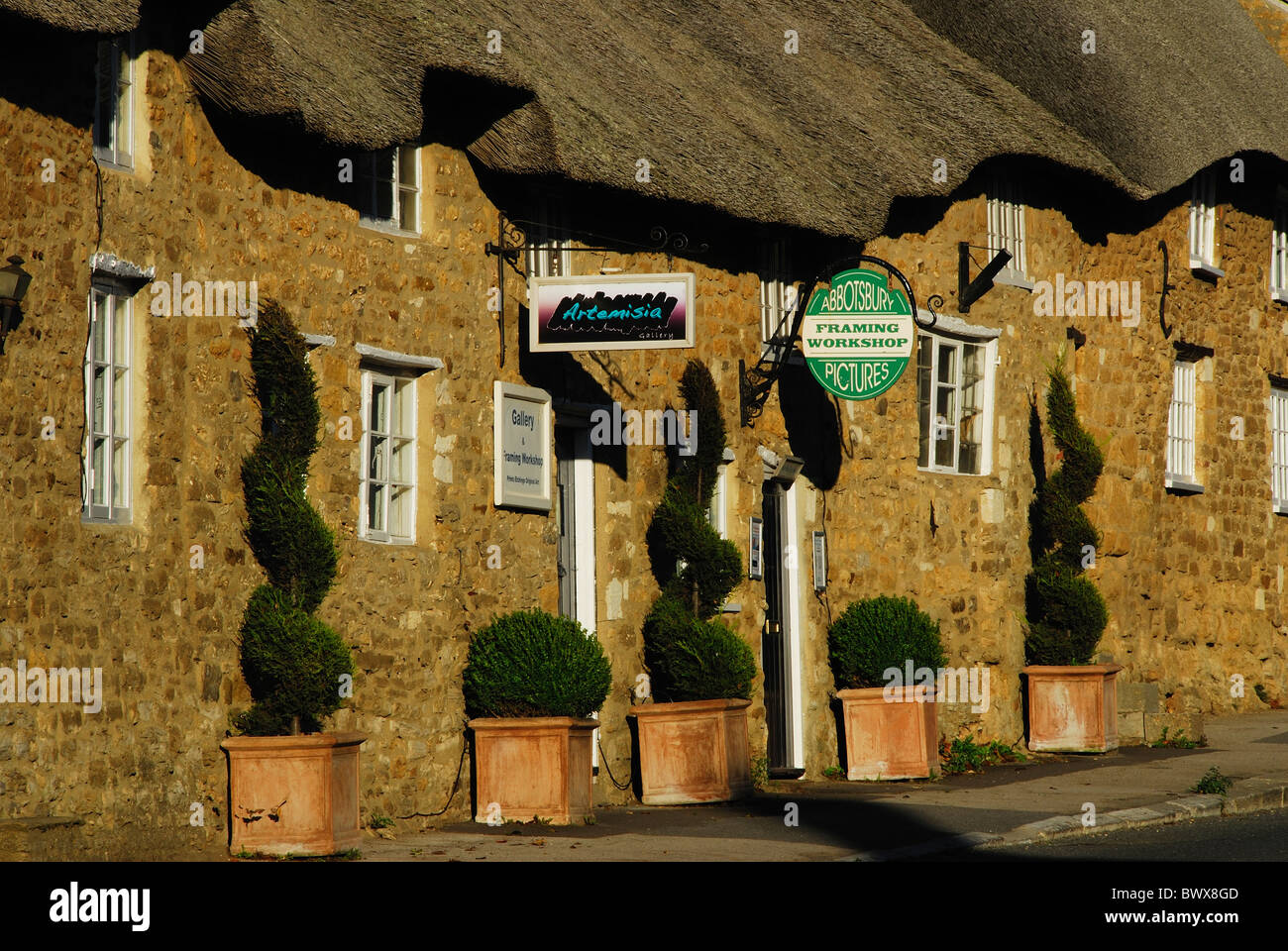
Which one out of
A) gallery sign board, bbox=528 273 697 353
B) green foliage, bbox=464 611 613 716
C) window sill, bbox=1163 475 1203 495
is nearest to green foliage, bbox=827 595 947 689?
green foliage, bbox=464 611 613 716

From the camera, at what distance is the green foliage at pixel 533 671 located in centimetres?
1212

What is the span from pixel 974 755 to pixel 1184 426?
5.59 meters

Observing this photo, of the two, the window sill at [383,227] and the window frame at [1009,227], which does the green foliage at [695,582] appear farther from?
the window frame at [1009,227]

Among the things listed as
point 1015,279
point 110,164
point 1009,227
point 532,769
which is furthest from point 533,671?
point 1009,227

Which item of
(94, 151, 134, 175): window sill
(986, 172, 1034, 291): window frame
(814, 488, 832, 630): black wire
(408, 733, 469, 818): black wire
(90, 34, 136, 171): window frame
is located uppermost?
(986, 172, 1034, 291): window frame

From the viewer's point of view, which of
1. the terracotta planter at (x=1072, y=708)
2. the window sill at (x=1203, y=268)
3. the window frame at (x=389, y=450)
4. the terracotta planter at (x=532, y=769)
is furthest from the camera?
the window sill at (x=1203, y=268)

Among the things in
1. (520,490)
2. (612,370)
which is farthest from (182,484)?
(612,370)

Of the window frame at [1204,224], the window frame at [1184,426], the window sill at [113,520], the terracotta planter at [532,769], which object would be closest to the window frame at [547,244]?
the terracotta planter at [532,769]

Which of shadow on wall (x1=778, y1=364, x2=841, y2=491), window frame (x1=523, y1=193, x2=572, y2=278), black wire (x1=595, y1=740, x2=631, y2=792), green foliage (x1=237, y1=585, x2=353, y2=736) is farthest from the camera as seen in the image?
shadow on wall (x1=778, y1=364, x2=841, y2=491)

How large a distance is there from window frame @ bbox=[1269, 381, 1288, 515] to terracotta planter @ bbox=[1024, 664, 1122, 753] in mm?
5720

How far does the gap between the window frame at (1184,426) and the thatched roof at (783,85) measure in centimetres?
239

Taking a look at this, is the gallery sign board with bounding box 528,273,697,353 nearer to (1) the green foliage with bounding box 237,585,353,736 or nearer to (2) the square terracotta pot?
(1) the green foliage with bounding box 237,585,353,736

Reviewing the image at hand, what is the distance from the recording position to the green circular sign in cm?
1427
